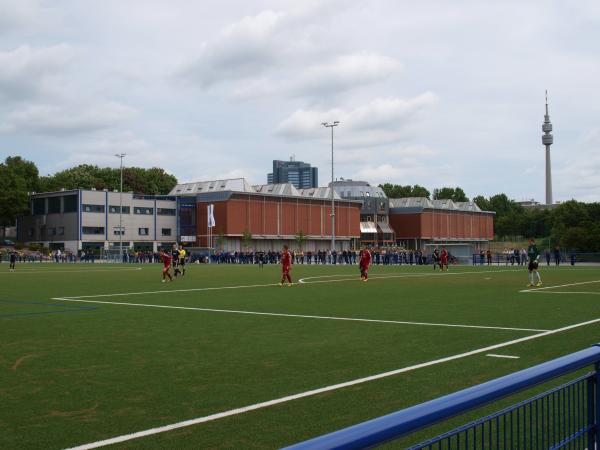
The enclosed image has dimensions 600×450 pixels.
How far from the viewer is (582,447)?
13.5 ft

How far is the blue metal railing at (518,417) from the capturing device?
2.44 m

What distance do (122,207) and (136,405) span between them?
9290 cm

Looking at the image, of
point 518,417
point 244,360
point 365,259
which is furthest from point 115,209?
point 518,417

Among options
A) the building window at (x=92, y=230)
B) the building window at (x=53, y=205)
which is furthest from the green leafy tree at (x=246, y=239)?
the building window at (x=53, y=205)

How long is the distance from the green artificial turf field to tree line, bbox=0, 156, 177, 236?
82679 millimetres

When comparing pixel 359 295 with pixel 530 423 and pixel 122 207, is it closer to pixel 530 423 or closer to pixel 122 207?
pixel 530 423

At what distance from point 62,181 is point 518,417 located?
118 meters

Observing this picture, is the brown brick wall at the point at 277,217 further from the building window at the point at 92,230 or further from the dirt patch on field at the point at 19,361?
the dirt patch on field at the point at 19,361

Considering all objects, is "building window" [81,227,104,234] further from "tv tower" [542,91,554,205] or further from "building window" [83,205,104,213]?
"tv tower" [542,91,554,205]

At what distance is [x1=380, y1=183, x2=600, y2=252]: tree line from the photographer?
67.3 m

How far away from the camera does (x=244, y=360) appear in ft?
33.0

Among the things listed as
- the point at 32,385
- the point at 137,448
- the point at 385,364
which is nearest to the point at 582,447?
the point at 137,448

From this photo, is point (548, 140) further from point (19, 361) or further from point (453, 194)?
point (19, 361)

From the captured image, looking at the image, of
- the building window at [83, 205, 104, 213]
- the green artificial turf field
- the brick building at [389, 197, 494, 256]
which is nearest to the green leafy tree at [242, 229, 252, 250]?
the building window at [83, 205, 104, 213]
